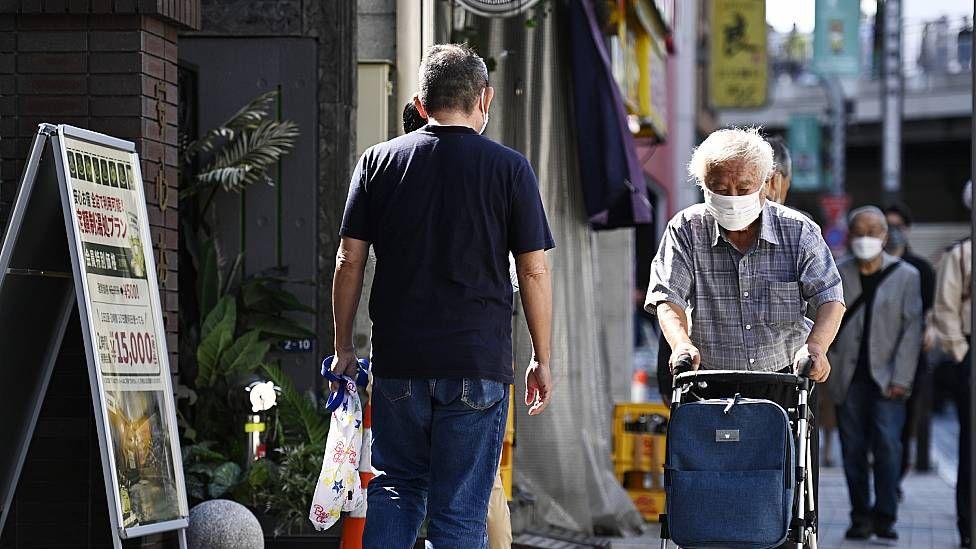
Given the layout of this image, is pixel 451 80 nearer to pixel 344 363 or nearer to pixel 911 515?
pixel 344 363

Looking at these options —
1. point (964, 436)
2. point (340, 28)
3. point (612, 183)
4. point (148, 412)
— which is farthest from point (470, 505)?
point (964, 436)

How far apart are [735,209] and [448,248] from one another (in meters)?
1.11

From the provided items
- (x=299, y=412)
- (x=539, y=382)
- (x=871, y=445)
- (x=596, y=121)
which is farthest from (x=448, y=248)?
(x=871, y=445)

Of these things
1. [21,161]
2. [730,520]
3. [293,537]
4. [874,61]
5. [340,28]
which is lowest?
[293,537]

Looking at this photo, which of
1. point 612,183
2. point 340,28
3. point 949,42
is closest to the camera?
point 340,28

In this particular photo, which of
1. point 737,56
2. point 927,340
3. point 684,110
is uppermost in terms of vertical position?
point 737,56

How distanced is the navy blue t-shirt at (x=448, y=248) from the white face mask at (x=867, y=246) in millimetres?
5375

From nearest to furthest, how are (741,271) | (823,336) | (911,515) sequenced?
(823,336)
(741,271)
(911,515)

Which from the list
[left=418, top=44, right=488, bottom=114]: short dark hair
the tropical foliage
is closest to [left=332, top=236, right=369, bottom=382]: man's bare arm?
[left=418, top=44, right=488, bottom=114]: short dark hair

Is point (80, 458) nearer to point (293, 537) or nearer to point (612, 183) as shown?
A: point (293, 537)

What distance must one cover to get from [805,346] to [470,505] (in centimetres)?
126

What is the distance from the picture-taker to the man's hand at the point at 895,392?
383 inches

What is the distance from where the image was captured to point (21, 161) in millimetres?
6109

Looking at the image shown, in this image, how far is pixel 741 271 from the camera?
5.45 metres
